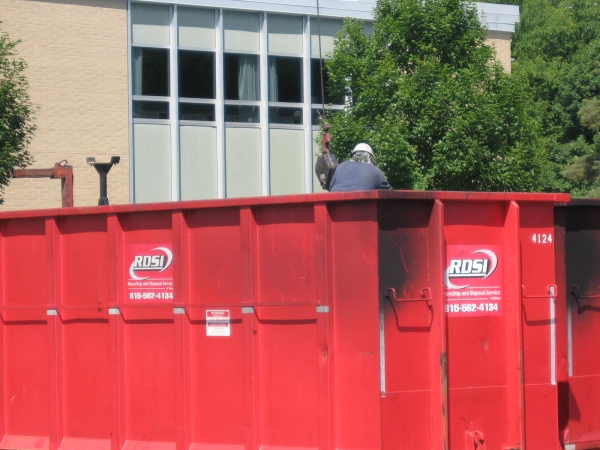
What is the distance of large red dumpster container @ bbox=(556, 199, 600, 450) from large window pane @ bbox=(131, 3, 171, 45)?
21.3 meters

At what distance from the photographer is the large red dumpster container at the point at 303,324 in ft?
19.1

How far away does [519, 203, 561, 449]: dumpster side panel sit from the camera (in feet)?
20.7

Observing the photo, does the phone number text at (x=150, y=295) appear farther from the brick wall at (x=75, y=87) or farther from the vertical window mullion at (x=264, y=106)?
the vertical window mullion at (x=264, y=106)

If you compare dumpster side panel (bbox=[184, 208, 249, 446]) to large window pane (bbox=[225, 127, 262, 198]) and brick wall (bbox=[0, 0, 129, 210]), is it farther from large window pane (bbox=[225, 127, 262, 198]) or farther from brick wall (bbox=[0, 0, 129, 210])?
large window pane (bbox=[225, 127, 262, 198])

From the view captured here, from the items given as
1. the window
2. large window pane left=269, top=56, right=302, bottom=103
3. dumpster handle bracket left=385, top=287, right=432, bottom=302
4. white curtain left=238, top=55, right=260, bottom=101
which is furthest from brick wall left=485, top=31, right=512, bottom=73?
dumpster handle bracket left=385, top=287, right=432, bottom=302

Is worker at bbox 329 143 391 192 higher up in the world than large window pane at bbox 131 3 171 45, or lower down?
lower down

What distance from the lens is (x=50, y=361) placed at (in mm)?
7332

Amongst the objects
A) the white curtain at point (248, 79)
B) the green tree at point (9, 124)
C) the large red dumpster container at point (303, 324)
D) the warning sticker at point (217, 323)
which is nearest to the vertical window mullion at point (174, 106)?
the white curtain at point (248, 79)

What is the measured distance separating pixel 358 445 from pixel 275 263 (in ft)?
4.69

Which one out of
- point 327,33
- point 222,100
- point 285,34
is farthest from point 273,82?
point 327,33

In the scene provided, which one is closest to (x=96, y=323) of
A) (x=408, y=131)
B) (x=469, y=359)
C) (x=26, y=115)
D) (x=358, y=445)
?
(x=358, y=445)

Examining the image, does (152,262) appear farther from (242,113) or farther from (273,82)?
(273,82)

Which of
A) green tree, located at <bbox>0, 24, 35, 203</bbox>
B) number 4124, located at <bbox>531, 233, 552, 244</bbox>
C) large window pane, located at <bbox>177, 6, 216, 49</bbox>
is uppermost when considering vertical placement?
large window pane, located at <bbox>177, 6, 216, 49</bbox>

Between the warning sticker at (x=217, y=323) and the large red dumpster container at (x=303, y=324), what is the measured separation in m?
0.01
